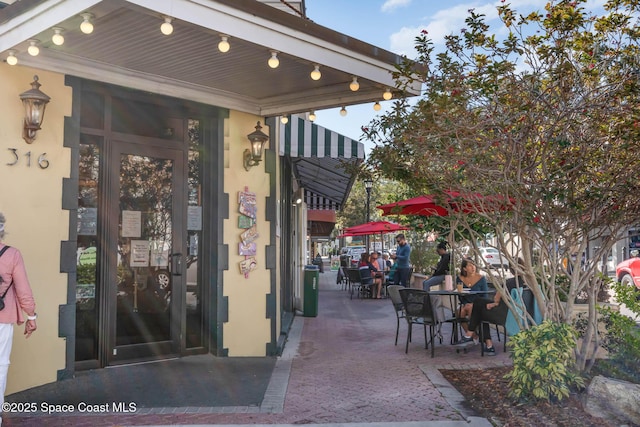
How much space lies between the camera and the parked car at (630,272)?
49.0ft

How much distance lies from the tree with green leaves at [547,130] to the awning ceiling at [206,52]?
2.47 feet

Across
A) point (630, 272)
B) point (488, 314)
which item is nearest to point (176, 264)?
point (488, 314)

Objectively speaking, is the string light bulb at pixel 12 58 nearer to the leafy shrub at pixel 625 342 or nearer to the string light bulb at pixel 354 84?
the string light bulb at pixel 354 84

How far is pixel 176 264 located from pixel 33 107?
2389 millimetres

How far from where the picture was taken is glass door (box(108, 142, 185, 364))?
6.16 metres

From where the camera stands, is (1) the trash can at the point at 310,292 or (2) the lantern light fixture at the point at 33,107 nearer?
(2) the lantern light fixture at the point at 33,107

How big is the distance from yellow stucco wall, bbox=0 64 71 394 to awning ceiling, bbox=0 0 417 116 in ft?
1.04

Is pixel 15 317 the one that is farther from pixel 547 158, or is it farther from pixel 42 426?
pixel 547 158

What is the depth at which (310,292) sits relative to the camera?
36.3ft

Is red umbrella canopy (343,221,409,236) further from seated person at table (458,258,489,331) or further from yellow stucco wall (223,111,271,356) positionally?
yellow stucco wall (223,111,271,356)

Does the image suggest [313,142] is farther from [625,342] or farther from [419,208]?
[625,342]

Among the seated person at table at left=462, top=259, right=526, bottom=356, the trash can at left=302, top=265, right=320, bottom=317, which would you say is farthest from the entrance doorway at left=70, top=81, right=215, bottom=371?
the trash can at left=302, top=265, right=320, bottom=317

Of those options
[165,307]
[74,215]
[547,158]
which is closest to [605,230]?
[547,158]

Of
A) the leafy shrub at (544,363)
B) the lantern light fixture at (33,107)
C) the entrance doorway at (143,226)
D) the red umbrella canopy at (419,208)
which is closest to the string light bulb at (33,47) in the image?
the lantern light fixture at (33,107)
